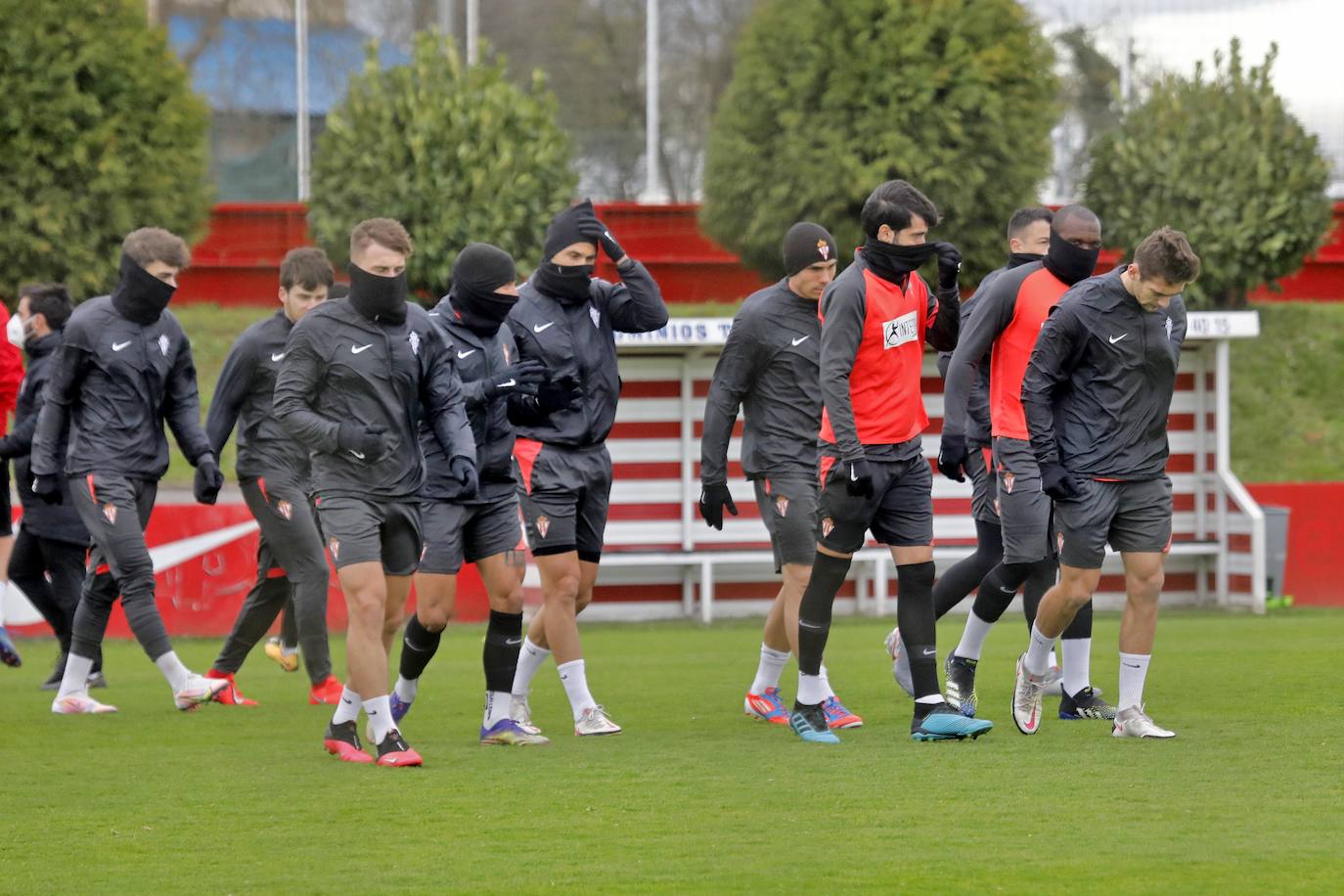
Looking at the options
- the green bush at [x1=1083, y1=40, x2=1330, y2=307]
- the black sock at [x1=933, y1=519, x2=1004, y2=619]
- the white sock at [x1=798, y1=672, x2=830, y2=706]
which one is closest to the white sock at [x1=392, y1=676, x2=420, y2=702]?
the white sock at [x1=798, y1=672, x2=830, y2=706]

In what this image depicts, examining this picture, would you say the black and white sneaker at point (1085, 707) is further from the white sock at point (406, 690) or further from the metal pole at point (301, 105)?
the metal pole at point (301, 105)

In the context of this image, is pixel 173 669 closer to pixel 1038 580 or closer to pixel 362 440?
pixel 362 440

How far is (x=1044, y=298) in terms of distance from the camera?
8.38 m

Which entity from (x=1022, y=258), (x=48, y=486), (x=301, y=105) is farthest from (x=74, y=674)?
(x=301, y=105)

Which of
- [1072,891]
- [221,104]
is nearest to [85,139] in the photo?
[221,104]

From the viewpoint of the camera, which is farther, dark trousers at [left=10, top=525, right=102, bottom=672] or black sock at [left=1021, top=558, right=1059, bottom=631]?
dark trousers at [left=10, top=525, right=102, bottom=672]

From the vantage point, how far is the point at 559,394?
815cm

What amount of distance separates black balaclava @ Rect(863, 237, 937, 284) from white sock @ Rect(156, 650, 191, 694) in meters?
4.18

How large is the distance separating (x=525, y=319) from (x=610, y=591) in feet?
26.4

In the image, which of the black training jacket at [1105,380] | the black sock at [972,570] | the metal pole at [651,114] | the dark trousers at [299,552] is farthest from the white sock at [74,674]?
the metal pole at [651,114]

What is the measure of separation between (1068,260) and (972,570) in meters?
1.67

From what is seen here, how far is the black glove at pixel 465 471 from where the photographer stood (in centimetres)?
734

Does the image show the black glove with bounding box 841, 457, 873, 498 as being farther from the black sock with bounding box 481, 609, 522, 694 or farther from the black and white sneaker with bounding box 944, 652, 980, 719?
the black sock with bounding box 481, 609, 522, 694

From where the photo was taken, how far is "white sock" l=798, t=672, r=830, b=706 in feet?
26.1
